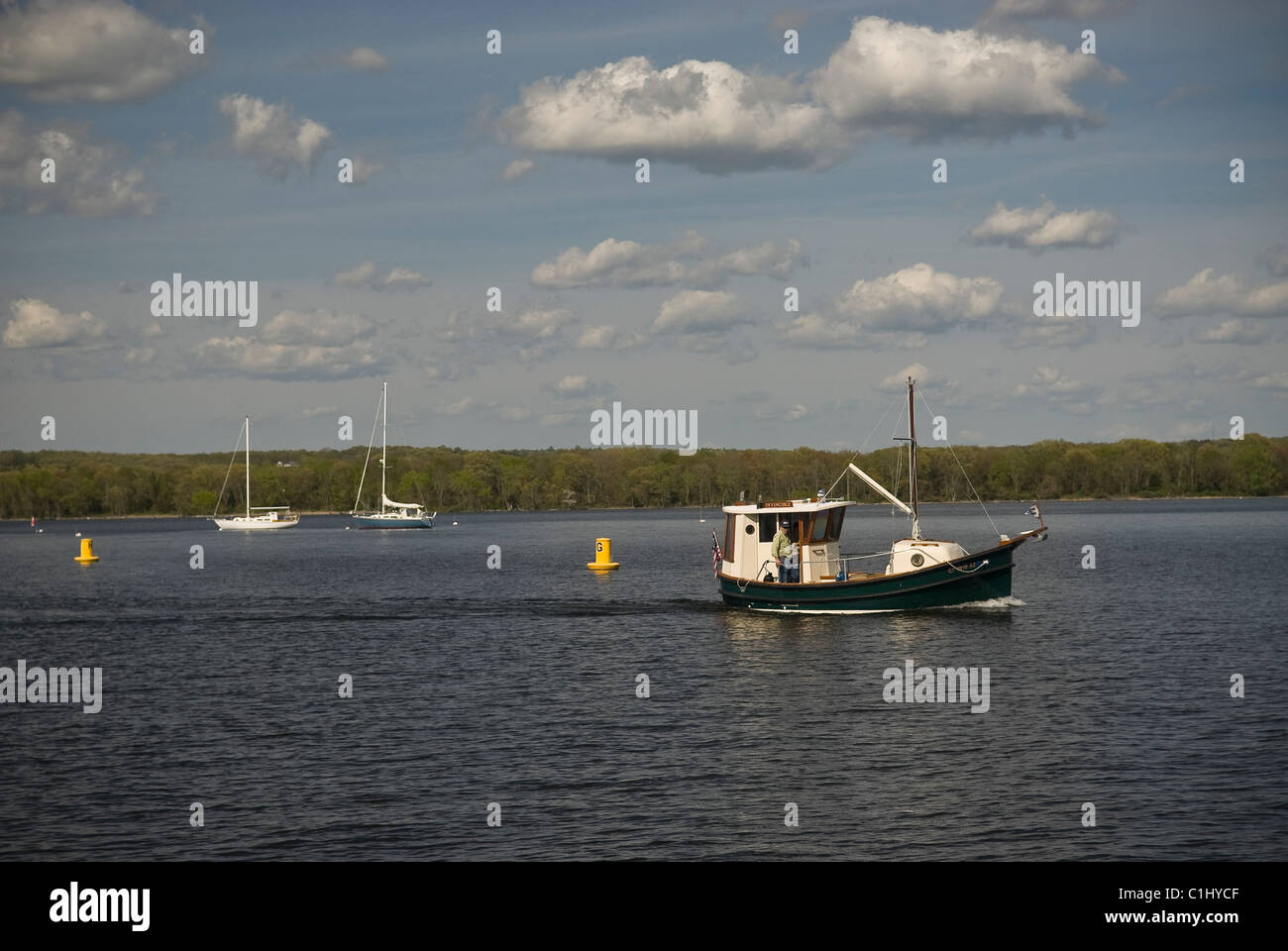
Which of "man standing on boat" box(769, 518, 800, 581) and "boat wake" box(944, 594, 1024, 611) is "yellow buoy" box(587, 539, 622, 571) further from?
"boat wake" box(944, 594, 1024, 611)

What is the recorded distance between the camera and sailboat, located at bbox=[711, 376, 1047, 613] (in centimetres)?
5431

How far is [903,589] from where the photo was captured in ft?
179

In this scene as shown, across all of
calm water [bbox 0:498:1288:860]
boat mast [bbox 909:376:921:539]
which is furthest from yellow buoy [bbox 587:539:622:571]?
boat mast [bbox 909:376:921:539]

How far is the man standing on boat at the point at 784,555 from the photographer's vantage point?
2162 inches

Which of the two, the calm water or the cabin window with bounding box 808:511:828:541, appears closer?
the calm water

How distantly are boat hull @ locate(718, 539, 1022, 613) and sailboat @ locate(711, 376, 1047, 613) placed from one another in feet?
0.14

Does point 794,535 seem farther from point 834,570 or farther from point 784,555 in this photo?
point 834,570

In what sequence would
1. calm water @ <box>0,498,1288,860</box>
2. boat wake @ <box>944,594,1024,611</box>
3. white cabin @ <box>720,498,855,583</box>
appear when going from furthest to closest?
boat wake @ <box>944,594,1024,611</box> < white cabin @ <box>720,498,855,583</box> < calm water @ <box>0,498,1288,860</box>

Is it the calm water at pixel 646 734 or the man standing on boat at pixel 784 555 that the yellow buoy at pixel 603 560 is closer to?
the calm water at pixel 646 734

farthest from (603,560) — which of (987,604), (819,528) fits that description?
(819,528)

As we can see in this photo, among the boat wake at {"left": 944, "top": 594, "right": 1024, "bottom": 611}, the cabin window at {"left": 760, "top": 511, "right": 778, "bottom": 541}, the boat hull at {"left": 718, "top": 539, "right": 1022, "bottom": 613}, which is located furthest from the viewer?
the boat wake at {"left": 944, "top": 594, "right": 1024, "bottom": 611}

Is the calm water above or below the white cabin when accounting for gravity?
below
